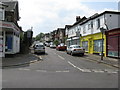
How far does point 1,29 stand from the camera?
18516mm

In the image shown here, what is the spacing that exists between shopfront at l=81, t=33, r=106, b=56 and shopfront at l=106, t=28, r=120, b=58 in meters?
1.25

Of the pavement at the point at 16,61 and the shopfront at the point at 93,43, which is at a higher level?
the shopfront at the point at 93,43

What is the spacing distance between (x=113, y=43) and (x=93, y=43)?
6743 millimetres

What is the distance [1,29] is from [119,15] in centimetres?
1693

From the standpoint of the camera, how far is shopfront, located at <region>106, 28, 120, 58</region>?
19066mm

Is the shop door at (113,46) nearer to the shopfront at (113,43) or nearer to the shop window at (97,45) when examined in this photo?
the shopfront at (113,43)

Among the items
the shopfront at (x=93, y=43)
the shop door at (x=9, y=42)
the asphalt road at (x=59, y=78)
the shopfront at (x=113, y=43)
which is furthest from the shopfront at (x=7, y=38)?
the shopfront at (x=93, y=43)

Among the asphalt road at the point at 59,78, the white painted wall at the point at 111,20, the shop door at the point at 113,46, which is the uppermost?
the white painted wall at the point at 111,20

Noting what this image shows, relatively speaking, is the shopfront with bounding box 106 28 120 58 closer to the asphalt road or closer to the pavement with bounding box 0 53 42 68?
the asphalt road

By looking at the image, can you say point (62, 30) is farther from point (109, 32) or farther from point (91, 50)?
point (109, 32)

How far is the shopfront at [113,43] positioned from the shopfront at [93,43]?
49.4 inches

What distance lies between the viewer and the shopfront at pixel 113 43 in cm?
1907

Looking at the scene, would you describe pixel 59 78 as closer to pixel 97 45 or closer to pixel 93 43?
pixel 97 45

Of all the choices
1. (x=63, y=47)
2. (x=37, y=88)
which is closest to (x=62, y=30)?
(x=63, y=47)
